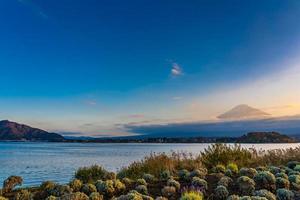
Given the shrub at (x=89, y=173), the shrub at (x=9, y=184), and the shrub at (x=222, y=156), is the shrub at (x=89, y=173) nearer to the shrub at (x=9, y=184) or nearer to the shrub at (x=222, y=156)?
the shrub at (x=9, y=184)

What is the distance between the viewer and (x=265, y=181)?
33.3 ft

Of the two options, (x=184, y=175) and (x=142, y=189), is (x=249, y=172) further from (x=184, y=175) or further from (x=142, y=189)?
(x=142, y=189)

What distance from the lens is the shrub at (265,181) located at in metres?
10.0

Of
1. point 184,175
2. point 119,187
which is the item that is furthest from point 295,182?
point 119,187

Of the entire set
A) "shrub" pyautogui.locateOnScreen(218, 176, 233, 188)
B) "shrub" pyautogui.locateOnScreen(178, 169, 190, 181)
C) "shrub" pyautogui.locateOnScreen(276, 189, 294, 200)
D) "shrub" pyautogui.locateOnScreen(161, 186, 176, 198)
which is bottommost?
"shrub" pyautogui.locateOnScreen(276, 189, 294, 200)

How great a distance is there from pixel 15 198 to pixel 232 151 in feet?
33.7

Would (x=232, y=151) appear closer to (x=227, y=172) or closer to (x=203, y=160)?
(x=203, y=160)

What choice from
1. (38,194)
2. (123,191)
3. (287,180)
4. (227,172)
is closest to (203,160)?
(227,172)

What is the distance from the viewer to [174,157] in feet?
53.5

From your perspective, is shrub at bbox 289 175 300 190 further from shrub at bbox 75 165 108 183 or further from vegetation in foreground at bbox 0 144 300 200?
shrub at bbox 75 165 108 183

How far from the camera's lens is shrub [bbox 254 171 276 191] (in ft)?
32.8

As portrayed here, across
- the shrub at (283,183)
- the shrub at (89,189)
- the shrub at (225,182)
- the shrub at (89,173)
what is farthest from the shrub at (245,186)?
the shrub at (89,173)

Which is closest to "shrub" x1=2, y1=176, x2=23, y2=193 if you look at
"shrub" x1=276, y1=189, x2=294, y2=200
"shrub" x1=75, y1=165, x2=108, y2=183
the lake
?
"shrub" x1=75, y1=165, x2=108, y2=183

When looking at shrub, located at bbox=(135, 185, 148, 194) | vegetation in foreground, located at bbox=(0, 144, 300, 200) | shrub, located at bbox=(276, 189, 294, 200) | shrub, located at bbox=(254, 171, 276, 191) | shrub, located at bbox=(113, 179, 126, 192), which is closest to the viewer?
vegetation in foreground, located at bbox=(0, 144, 300, 200)
